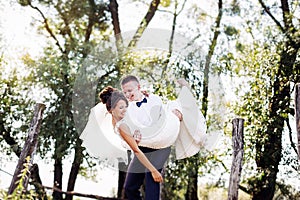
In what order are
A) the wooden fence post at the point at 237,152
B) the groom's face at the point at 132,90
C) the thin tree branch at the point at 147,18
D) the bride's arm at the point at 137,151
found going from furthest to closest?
the thin tree branch at the point at 147,18 < the wooden fence post at the point at 237,152 < the groom's face at the point at 132,90 < the bride's arm at the point at 137,151

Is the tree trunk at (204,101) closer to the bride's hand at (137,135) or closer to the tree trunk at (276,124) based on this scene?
the tree trunk at (276,124)

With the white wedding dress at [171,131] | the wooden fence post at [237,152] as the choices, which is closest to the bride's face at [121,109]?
the white wedding dress at [171,131]

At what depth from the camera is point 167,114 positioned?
12.2 feet

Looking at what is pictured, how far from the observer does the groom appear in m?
3.62

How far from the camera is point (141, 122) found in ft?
11.9

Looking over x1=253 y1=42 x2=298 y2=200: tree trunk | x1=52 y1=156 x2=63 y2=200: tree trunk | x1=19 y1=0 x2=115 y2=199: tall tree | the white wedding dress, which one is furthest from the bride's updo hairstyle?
x1=253 y1=42 x2=298 y2=200: tree trunk

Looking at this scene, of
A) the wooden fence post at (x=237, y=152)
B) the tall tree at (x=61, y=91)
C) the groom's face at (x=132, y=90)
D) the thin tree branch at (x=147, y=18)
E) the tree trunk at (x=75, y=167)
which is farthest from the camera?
the thin tree branch at (x=147, y=18)

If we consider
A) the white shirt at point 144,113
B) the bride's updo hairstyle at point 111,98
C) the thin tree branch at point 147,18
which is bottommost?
the white shirt at point 144,113

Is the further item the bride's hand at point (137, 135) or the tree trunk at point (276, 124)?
the tree trunk at point (276, 124)

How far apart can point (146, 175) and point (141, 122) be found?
36cm

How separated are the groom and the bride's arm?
5cm

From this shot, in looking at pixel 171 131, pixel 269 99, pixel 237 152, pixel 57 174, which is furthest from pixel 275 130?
pixel 171 131

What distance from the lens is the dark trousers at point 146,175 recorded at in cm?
368

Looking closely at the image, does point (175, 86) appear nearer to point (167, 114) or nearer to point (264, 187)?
point (264, 187)
